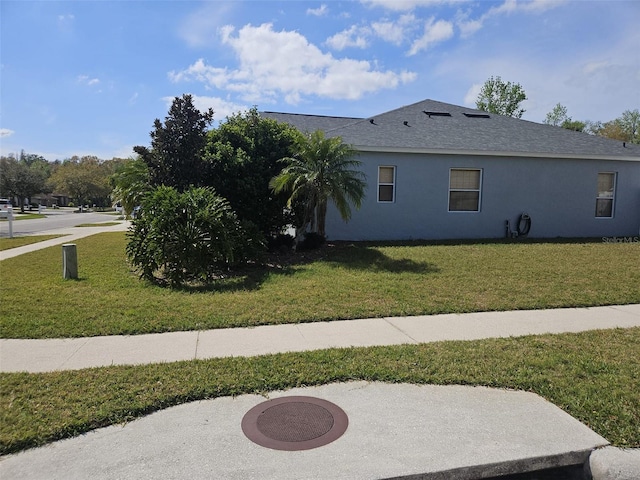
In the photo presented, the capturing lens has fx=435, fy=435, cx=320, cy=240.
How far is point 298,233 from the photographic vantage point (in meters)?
11.9

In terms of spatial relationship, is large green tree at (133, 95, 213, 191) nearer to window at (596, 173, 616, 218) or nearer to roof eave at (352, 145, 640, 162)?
roof eave at (352, 145, 640, 162)

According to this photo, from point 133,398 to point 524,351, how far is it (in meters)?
4.11

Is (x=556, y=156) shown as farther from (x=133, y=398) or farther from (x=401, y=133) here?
(x=133, y=398)

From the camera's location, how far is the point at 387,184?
14.0 metres

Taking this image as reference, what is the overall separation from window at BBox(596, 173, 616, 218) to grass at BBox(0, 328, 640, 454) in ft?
41.4

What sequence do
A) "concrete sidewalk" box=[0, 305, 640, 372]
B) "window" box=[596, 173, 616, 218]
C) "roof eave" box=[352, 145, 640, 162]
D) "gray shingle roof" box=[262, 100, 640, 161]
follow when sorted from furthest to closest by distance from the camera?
"window" box=[596, 173, 616, 218] → "gray shingle roof" box=[262, 100, 640, 161] → "roof eave" box=[352, 145, 640, 162] → "concrete sidewalk" box=[0, 305, 640, 372]

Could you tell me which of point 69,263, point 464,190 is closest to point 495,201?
point 464,190

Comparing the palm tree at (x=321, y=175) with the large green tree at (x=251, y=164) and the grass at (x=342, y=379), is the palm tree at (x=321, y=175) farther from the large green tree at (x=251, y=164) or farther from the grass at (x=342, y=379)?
the grass at (x=342, y=379)

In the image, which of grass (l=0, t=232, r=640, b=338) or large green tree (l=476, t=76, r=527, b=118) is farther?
large green tree (l=476, t=76, r=527, b=118)

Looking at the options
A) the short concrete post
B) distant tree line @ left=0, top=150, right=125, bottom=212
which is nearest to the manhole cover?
the short concrete post

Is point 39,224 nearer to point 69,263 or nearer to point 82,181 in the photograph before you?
point 69,263

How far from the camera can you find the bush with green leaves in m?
8.08

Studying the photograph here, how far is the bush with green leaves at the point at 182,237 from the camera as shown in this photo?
8.08 meters

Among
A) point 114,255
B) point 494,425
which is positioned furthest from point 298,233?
point 494,425
